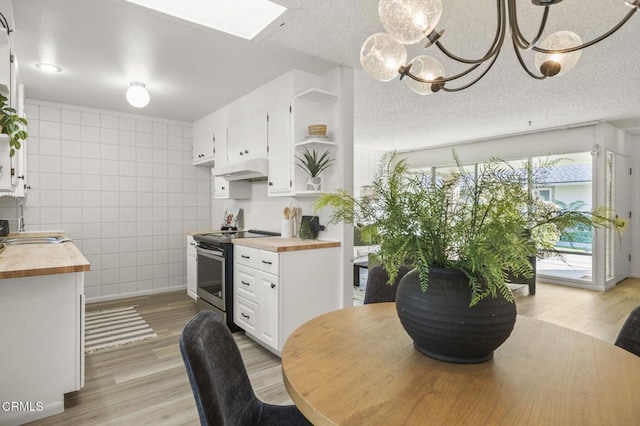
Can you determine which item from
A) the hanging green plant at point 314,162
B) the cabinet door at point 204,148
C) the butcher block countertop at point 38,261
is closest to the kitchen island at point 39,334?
the butcher block countertop at point 38,261

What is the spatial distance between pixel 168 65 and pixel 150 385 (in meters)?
2.54

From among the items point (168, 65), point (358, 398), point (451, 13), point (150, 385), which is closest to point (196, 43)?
point (168, 65)

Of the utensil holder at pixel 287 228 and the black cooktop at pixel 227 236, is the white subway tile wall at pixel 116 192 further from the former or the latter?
the utensil holder at pixel 287 228

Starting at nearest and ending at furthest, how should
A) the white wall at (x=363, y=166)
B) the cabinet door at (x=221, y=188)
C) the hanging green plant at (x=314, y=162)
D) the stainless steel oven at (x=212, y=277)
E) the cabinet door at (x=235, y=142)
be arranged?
the hanging green plant at (x=314, y=162)
the stainless steel oven at (x=212, y=277)
the cabinet door at (x=235, y=142)
the cabinet door at (x=221, y=188)
the white wall at (x=363, y=166)

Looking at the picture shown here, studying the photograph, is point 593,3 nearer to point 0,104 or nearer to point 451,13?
point 451,13

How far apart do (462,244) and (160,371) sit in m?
2.48

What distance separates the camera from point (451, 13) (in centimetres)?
211

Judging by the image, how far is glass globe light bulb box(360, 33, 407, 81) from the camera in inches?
59.7

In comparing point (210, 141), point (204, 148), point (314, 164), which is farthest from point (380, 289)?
point (204, 148)

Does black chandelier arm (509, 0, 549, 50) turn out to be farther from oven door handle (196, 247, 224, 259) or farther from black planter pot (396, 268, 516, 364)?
oven door handle (196, 247, 224, 259)

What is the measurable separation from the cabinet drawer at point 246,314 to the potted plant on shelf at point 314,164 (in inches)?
44.6

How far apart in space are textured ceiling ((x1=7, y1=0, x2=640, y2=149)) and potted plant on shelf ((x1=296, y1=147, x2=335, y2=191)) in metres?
0.76

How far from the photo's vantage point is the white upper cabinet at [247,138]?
3.57 metres

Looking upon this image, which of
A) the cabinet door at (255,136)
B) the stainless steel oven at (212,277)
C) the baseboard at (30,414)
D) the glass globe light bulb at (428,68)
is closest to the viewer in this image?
the glass globe light bulb at (428,68)
